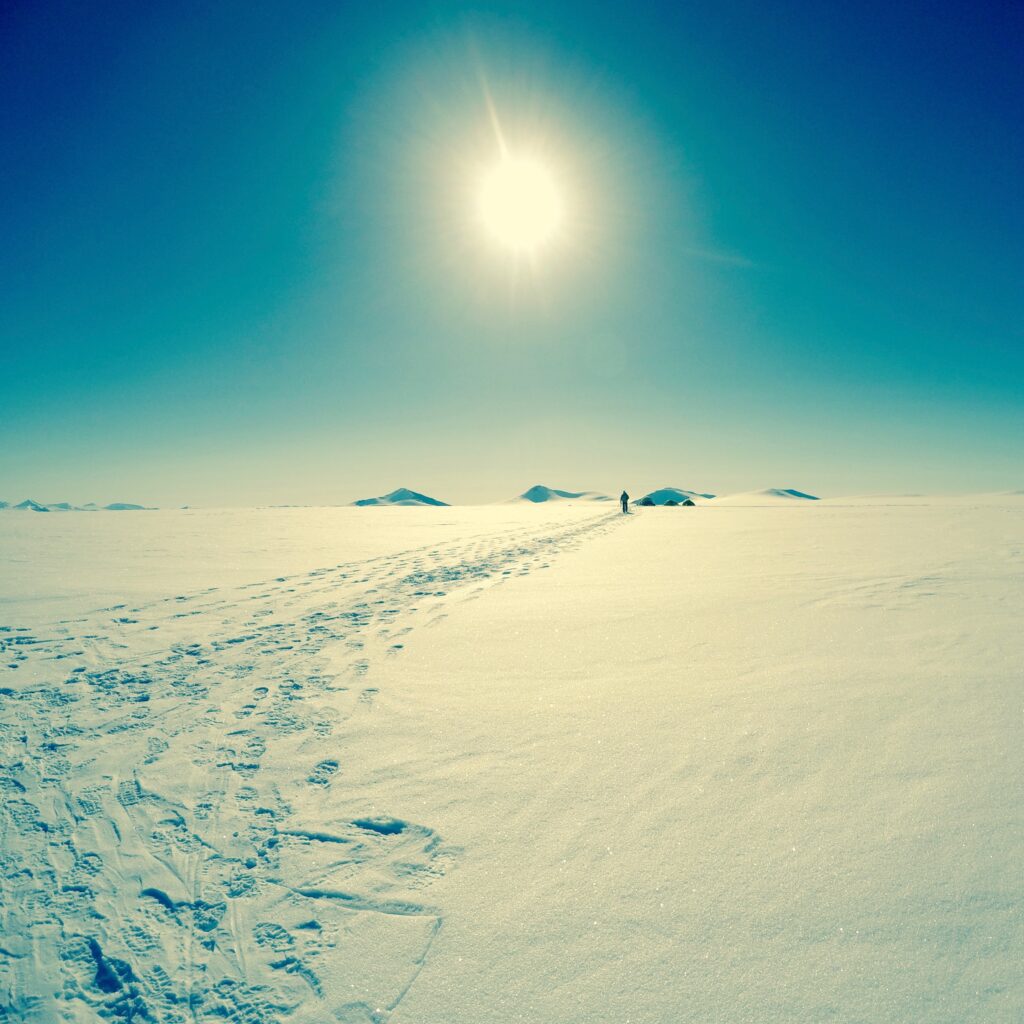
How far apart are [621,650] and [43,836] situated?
4509 mm

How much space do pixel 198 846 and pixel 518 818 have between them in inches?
66.1

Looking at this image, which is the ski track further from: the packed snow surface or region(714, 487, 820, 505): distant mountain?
region(714, 487, 820, 505): distant mountain

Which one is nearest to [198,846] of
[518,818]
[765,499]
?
[518,818]

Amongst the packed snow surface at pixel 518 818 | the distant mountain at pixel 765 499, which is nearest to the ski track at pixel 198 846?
the packed snow surface at pixel 518 818

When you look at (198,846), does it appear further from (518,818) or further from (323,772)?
(518,818)

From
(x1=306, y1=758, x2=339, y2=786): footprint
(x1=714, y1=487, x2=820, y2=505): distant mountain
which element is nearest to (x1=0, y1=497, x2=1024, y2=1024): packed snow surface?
(x1=306, y1=758, x2=339, y2=786): footprint

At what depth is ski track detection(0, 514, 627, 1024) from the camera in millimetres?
2008

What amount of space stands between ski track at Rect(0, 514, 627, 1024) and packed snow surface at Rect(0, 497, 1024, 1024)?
2 cm

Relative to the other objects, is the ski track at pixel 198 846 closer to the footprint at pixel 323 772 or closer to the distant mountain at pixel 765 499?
the footprint at pixel 323 772

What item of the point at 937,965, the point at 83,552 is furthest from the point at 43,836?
the point at 83,552

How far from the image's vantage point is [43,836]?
9.30 ft

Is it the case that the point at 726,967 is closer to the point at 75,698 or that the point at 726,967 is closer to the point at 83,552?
the point at 75,698

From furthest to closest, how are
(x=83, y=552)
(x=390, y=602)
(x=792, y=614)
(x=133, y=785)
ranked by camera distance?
(x=83, y=552) → (x=390, y=602) → (x=792, y=614) → (x=133, y=785)

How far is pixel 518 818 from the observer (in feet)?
9.48
